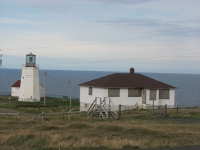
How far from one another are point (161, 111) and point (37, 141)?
80.2ft

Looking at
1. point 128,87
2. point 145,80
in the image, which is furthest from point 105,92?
point 145,80

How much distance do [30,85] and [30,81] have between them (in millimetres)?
825

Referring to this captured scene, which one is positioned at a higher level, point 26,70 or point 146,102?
point 26,70

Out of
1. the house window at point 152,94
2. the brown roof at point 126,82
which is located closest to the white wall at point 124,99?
the house window at point 152,94

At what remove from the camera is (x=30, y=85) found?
6694 centimetres

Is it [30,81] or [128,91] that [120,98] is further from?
[30,81]

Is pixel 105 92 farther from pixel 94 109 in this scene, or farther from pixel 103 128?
pixel 103 128

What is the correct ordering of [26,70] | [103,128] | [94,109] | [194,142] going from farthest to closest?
[26,70], [94,109], [103,128], [194,142]

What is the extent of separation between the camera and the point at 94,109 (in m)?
40.5

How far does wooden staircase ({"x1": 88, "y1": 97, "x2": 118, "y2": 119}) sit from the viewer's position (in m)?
37.5

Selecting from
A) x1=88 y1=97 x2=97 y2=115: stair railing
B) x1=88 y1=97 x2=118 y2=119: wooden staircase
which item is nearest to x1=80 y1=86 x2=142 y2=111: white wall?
x1=88 y1=97 x2=118 y2=119: wooden staircase

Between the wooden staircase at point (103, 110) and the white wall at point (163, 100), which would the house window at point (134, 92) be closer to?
the white wall at point (163, 100)

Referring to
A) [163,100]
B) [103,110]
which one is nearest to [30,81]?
[163,100]

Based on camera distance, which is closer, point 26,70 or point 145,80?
point 145,80
